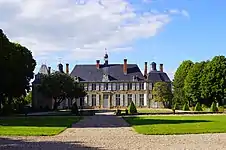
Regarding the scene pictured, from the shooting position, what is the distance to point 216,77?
7425 cm

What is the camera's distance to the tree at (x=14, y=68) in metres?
48.1

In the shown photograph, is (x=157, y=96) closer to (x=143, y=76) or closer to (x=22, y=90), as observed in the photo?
(x=143, y=76)

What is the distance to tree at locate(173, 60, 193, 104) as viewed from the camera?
280 ft

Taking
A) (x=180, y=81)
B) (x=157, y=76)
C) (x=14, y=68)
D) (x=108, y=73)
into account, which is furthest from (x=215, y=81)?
(x=108, y=73)

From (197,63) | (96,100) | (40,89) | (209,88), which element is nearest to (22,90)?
(40,89)

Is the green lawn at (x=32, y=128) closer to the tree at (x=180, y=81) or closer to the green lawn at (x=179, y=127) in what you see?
the green lawn at (x=179, y=127)

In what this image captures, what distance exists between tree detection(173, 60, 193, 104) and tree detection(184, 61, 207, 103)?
11.1 feet

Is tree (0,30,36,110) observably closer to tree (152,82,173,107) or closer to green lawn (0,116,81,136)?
green lawn (0,116,81,136)

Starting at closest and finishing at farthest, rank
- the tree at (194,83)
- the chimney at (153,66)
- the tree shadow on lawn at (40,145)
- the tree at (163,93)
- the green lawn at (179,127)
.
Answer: the tree shadow on lawn at (40,145) → the green lawn at (179,127) → the tree at (194,83) → the tree at (163,93) → the chimney at (153,66)

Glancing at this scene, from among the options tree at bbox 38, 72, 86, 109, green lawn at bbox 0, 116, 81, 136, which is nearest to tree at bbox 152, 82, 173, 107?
tree at bbox 38, 72, 86, 109

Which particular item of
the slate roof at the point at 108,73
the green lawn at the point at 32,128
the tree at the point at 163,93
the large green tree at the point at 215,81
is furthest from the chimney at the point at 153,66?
the green lawn at the point at 32,128

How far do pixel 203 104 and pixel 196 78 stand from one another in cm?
541

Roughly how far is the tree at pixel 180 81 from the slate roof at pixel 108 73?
15.1 meters

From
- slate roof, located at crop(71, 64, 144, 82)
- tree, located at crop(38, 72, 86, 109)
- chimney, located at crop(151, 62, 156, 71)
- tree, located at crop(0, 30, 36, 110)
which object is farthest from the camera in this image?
chimney, located at crop(151, 62, 156, 71)
